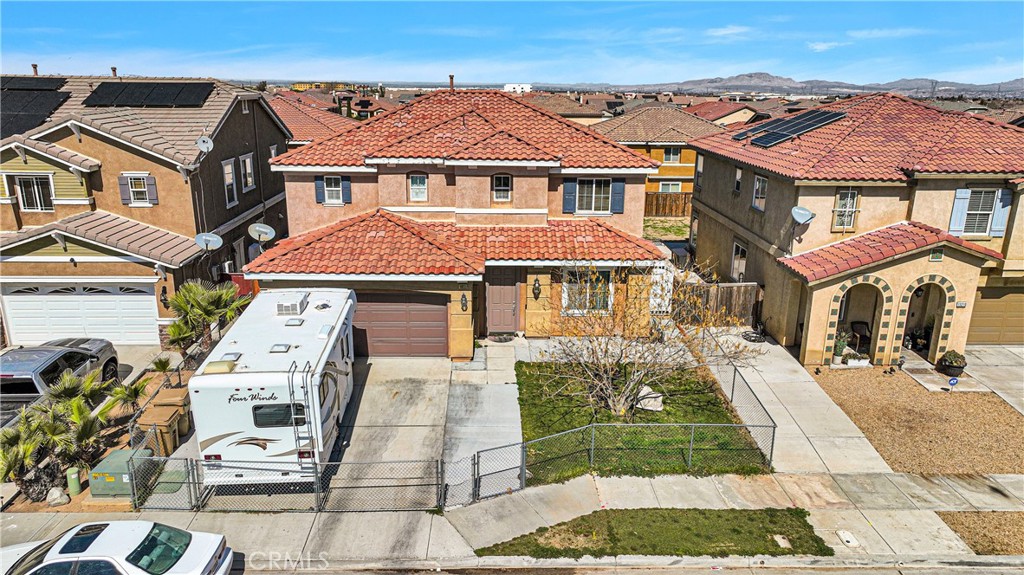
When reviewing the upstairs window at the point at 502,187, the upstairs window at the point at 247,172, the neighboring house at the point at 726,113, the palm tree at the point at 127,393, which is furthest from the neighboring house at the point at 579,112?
the palm tree at the point at 127,393

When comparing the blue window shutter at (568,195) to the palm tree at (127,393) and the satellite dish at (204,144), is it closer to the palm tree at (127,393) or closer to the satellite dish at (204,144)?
the satellite dish at (204,144)

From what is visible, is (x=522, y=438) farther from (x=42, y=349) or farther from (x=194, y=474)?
(x=42, y=349)

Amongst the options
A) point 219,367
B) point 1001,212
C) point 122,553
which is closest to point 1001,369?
point 1001,212

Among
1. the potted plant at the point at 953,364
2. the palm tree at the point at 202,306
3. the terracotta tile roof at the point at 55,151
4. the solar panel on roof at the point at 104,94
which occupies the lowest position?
the potted plant at the point at 953,364

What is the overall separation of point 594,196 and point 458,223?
4762 mm

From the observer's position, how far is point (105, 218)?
21984mm

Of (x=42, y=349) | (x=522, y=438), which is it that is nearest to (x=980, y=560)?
(x=522, y=438)

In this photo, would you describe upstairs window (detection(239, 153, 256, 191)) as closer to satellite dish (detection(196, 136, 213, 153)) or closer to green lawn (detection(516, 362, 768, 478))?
satellite dish (detection(196, 136, 213, 153))

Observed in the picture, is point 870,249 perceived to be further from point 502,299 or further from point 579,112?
point 579,112

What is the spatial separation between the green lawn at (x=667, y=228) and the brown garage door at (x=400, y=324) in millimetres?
19802

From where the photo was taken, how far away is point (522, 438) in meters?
16.1

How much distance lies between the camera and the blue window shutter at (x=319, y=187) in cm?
2269

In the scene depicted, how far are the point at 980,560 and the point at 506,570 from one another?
28.6ft

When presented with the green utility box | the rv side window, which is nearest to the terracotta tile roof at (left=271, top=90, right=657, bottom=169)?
the rv side window
